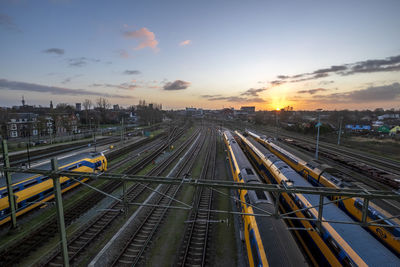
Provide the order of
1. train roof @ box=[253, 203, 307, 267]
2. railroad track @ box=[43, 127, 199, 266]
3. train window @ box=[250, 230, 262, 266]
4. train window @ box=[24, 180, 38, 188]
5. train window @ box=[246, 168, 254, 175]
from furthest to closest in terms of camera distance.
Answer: train window @ box=[246, 168, 254, 175] → train window @ box=[24, 180, 38, 188] → railroad track @ box=[43, 127, 199, 266] → train window @ box=[250, 230, 262, 266] → train roof @ box=[253, 203, 307, 267]

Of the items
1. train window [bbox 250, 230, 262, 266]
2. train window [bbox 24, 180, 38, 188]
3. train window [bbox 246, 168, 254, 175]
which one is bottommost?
train window [bbox 250, 230, 262, 266]

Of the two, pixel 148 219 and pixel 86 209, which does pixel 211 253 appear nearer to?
pixel 148 219

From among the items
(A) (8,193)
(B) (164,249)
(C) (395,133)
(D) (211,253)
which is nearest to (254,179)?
(D) (211,253)

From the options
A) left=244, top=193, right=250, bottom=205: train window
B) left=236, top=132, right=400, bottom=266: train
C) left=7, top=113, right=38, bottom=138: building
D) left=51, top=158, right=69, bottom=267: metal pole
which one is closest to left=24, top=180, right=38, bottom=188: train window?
left=51, top=158, right=69, bottom=267: metal pole

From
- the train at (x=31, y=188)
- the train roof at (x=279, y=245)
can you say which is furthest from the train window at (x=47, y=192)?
the train roof at (x=279, y=245)

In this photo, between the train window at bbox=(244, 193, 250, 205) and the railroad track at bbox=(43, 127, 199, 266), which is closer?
the railroad track at bbox=(43, 127, 199, 266)

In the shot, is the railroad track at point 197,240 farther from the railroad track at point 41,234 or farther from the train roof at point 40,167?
the train roof at point 40,167

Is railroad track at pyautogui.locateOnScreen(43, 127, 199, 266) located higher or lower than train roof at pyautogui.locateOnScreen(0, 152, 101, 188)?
lower

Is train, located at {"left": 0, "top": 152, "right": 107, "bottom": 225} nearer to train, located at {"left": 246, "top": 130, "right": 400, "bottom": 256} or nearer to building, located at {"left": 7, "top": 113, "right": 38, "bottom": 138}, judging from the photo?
train, located at {"left": 246, "top": 130, "right": 400, "bottom": 256}

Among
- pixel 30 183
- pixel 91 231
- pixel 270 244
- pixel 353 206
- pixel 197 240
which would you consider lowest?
pixel 197 240

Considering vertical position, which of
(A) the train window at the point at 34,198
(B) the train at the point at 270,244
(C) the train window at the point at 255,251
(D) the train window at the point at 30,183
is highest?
(B) the train at the point at 270,244

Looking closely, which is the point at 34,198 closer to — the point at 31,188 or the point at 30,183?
the point at 31,188

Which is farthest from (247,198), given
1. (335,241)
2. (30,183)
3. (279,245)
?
(30,183)

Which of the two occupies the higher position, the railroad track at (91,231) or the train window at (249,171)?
the train window at (249,171)
